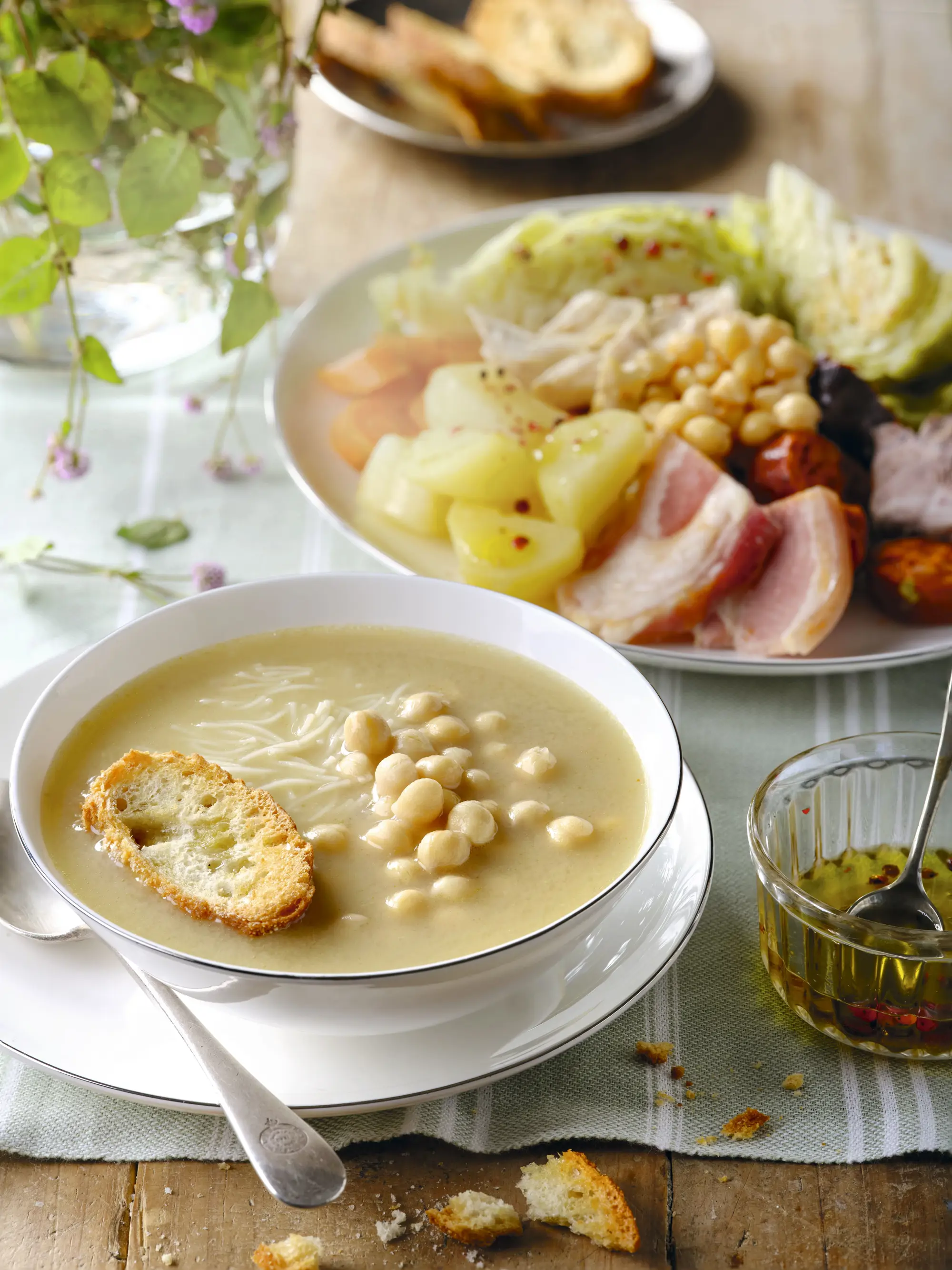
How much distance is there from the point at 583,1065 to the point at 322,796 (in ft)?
1.55

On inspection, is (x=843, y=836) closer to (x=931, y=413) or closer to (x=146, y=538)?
(x=931, y=413)

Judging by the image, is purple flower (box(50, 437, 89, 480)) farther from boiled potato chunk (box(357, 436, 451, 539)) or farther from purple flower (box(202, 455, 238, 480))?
boiled potato chunk (box(357, 436, 451, 539))

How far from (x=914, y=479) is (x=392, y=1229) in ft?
5.51

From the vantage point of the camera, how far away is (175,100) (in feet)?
7.62

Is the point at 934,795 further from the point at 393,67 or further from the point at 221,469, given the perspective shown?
the point at 393,67

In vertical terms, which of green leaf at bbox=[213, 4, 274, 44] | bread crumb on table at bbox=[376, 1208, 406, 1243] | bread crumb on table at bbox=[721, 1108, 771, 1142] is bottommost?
bread crumb on table at bbox=[376, 1208, 406, 1243]

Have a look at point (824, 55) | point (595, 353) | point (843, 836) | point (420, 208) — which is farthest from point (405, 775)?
point (824, 55)

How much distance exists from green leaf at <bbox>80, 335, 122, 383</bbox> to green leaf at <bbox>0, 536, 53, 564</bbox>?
37 cm

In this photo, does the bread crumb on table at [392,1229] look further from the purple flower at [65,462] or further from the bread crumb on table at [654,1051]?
the purple flower at [65,462]

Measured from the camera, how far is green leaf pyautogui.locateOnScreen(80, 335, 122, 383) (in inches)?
92.4

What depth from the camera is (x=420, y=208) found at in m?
3.90

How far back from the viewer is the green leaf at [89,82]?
7.26 feet

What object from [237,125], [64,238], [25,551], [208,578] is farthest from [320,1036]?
[237,125]

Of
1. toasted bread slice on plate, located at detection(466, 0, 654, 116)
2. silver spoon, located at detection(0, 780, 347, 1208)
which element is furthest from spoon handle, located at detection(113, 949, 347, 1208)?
toasted bread slice on plate, located at detection(466, 0, 654, 116)
